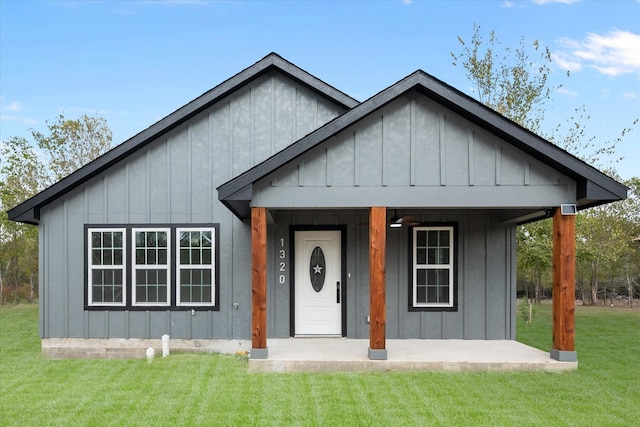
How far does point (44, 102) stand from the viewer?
20.1 metres

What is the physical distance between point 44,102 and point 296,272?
1604 cm

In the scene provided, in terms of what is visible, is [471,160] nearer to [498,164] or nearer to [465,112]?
[498,164]

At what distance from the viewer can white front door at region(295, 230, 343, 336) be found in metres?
9.62

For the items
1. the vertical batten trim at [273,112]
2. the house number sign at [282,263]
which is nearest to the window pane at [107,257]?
the house number sign at [282,263]

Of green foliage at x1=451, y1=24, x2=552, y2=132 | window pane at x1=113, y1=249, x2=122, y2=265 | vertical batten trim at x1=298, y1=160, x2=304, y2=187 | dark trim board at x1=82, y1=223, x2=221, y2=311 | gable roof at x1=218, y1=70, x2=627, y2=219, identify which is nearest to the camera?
gable roof at x1=218, y1=70, x2=627, y2=219

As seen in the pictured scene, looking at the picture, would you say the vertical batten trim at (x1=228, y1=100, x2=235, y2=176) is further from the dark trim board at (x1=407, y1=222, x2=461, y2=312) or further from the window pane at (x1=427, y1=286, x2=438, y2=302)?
the window pane at (x1=427, y1=286, x2=438, y2=302)

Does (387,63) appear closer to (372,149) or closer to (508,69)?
(508,69)

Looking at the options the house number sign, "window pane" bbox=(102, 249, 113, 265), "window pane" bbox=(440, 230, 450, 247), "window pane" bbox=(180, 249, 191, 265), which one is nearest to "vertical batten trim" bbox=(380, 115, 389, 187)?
"window pane" bbox=(440, 230, 450, 247)

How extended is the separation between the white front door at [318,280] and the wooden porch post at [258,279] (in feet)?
6.84

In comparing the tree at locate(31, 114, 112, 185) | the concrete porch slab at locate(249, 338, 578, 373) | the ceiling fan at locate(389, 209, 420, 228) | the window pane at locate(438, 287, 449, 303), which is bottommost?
the concrete porch slab at locate(249, 338, 578, 373)

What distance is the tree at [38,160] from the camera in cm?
1909

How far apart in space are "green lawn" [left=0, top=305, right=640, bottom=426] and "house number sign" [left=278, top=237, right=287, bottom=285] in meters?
1.82

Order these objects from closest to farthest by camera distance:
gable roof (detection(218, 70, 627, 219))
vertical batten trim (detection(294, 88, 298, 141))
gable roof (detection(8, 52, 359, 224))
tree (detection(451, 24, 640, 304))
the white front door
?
gable roof (detection(218, 70, 627, 219)) < gable roof (detection(8, 52, 359, 224)) < the white front door < vertical batten trim (detection(294, 88, 298, 141)) < tree (detection(451, 24, 640, 304))

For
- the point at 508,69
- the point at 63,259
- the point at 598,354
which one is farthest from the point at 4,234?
the point at 598,354
